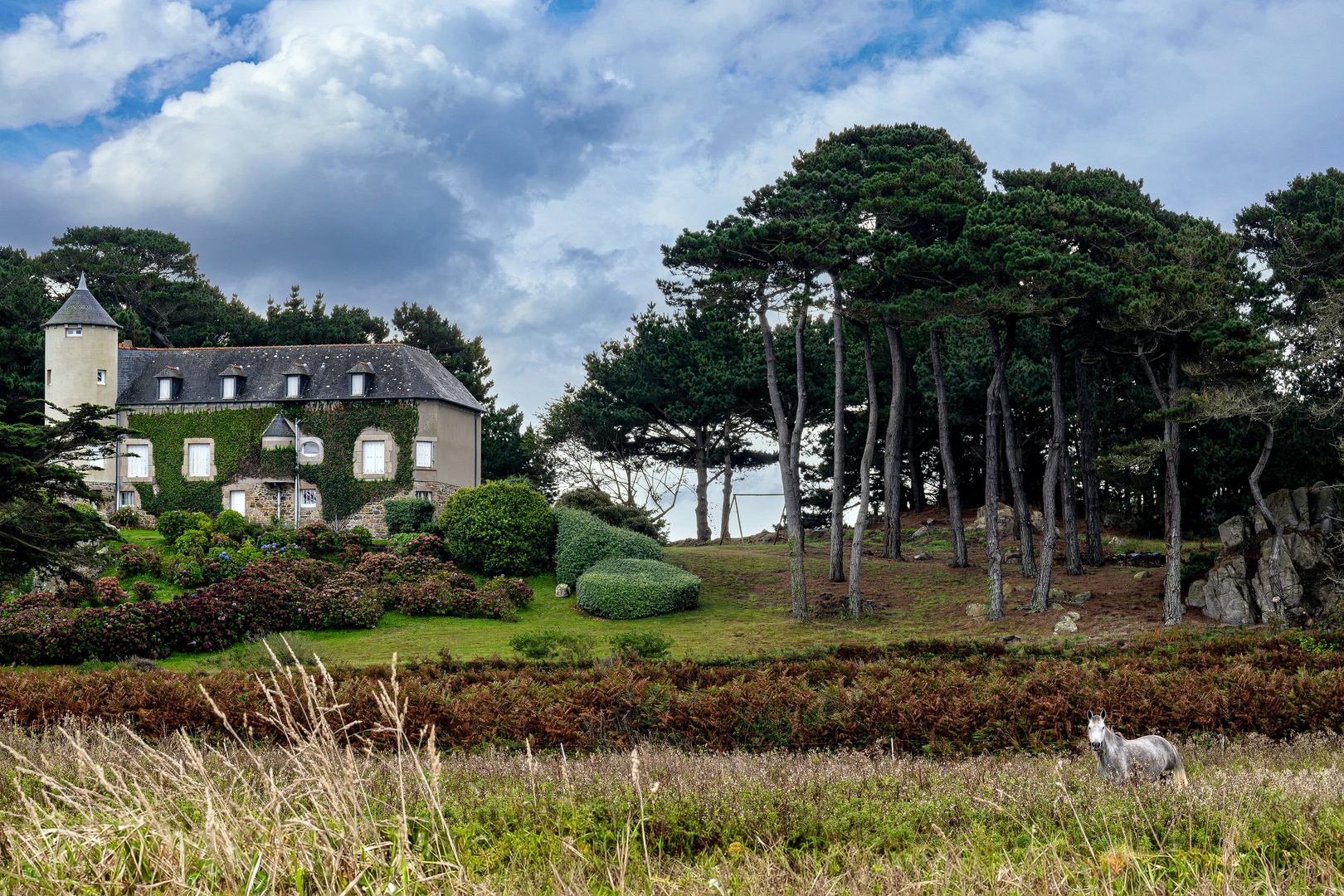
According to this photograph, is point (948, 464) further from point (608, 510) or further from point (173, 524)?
point (173, 524)

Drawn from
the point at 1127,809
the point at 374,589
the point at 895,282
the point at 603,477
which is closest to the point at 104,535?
the point at 374,589

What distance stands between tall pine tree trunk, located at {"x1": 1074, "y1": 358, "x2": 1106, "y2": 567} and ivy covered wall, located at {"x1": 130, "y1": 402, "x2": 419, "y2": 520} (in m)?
19.9

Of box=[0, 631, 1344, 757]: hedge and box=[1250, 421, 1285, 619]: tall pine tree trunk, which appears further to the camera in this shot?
box=[1250, 421, 1285, 619]: tall pine tree trunk

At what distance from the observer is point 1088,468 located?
22625 millimetres

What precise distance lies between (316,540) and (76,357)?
13.4 meters

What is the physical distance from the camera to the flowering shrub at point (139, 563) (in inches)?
808

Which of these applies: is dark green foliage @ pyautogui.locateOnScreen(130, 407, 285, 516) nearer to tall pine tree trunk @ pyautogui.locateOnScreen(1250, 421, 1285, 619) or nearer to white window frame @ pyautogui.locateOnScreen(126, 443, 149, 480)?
white window frame @ pyautogui.locateOnScreen(126, 443, 149, 480)

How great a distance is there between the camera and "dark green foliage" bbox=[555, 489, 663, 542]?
25.8 meters

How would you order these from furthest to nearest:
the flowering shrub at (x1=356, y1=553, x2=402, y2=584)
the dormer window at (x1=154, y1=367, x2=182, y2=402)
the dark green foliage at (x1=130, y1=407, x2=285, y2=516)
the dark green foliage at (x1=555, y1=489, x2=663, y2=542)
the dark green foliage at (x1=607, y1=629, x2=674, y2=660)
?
the dormer window at (x1=154, y1=367, x2=182, y2=402) < the dark green foliage at (x1=130, y1=407, x2=285, y2=516) < the dark green foliage at (x1=555, y1=489, x2=663, y2=542) < the flowering shrub at (x1=356, y1=553, x2=402, y2=584) < the dark green foliage at (x1=607, y1=629, x2=674, y2=660)

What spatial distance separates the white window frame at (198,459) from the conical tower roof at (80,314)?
485 centimetres

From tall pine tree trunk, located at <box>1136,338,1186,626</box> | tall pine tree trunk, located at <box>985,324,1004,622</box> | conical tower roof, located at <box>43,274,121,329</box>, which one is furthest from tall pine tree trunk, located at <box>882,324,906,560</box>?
conical tower roof, located at <box>43,274,121,329</box>

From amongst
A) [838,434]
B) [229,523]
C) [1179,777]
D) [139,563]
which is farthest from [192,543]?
[1179,777]

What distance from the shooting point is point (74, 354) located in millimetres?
30766

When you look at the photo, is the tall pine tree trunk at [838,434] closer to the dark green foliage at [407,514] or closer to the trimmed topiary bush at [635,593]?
the trimmed topiary bush at [635,593]
